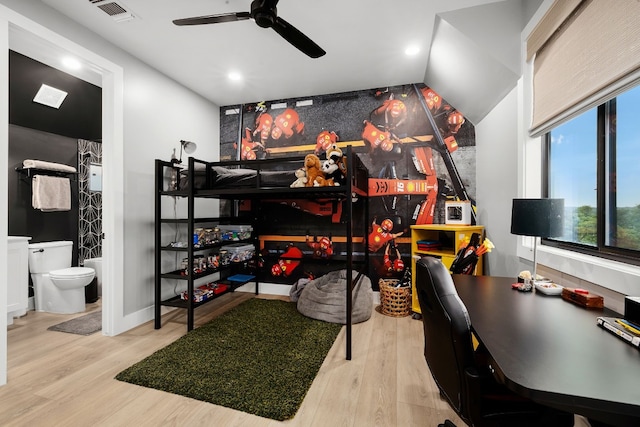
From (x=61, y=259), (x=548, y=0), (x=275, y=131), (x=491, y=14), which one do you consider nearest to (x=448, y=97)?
(x=491, y=14)

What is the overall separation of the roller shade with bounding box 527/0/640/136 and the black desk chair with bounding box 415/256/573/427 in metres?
1.21

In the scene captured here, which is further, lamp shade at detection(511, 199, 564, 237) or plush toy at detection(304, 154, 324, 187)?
plush toy at detection(304, 154, 324, 187)

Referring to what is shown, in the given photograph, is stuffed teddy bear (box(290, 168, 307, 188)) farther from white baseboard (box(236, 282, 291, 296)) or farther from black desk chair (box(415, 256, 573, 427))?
white baseboard (box(236, 282, 291, 296))

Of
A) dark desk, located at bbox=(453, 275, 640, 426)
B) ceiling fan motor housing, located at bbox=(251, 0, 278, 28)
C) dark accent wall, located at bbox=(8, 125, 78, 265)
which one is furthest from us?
dark accent wall, located at bbox=(8, 125, 78, 265)

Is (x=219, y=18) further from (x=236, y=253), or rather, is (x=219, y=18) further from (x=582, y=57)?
(x=236, y=253)

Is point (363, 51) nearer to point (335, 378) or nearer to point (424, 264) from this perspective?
point (424, 264)

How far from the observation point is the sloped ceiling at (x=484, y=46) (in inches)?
82.2

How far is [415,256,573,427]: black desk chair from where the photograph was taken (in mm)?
938

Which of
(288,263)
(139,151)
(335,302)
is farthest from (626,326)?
(139,151)

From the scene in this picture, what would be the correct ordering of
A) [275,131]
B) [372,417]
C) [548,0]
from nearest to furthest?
[372,417] < [548,0] < [275,131]

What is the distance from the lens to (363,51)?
2672mm

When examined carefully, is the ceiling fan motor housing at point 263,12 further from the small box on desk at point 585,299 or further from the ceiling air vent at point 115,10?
the small box on desk at point 585,299

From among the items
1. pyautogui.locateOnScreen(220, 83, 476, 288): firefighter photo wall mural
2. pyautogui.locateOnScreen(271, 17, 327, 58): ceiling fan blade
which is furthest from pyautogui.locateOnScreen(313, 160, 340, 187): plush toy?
pyautogui.locateOnScreen(271, 17, 327, 58): ceiling fan blade

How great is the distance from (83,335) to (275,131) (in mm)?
3017
